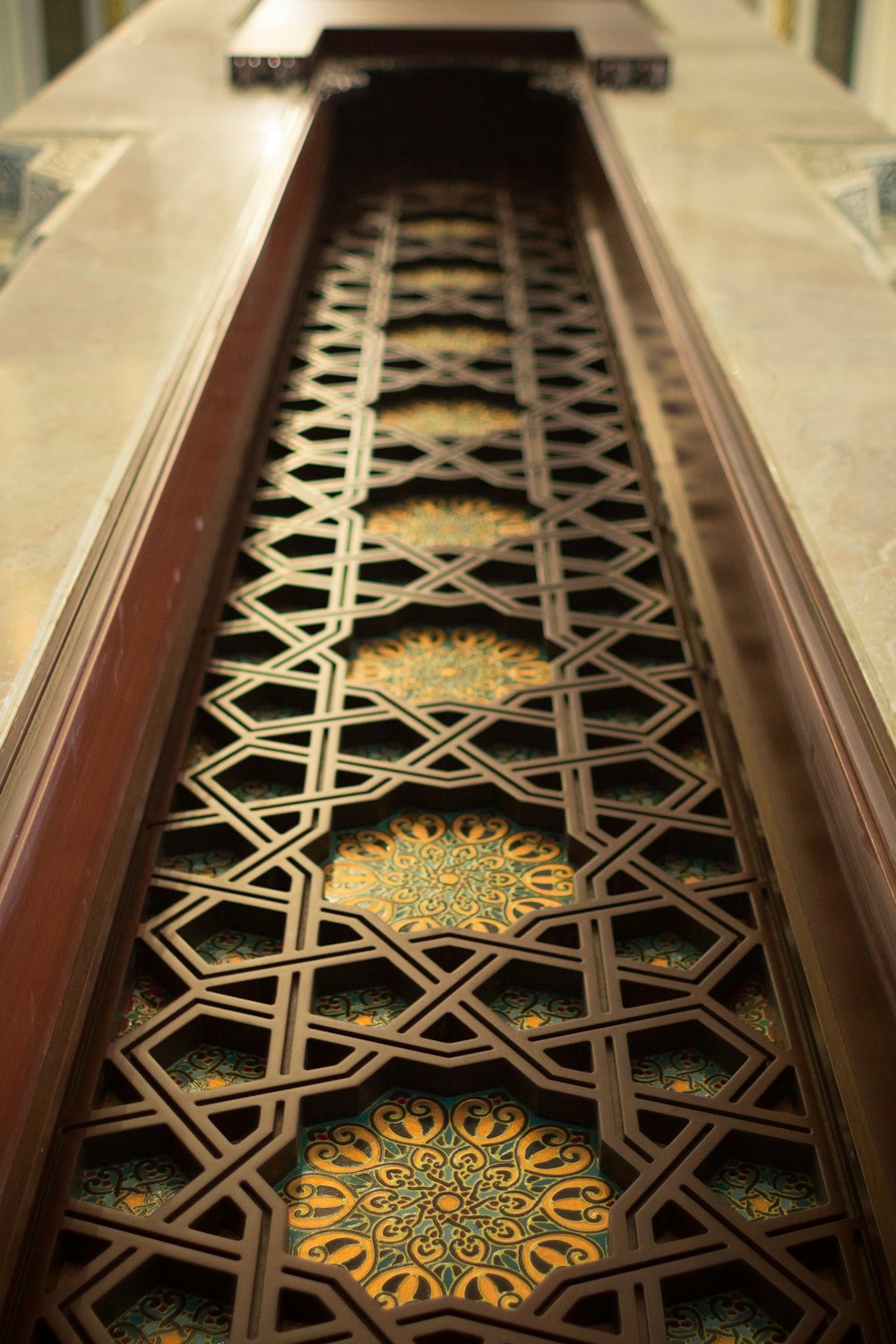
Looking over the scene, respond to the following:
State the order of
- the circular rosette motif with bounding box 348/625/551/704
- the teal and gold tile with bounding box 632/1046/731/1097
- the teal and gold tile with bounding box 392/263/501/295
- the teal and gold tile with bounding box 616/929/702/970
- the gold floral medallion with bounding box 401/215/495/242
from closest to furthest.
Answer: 1. the teal and gold tile with bounding box 632/1046/731/1097
2. the teal and gold tile with bounding box 616/929/702/970
3. the circular rosette motif with bounding box 348/625/551/704
4. the teal and gold tile with bounding box 392/263/501/295
5. the gold floral medallion with bounding box 401/215/495/242

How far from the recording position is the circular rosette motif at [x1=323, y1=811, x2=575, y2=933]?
149 centimetres

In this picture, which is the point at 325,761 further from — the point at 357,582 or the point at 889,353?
the point at 889,353

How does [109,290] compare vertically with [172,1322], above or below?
above

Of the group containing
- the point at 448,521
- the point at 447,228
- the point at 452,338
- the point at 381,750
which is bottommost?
the point at 381,750

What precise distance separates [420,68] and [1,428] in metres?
2.84

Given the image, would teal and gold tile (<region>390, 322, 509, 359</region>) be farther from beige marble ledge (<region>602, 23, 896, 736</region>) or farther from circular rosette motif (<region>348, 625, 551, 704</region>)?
circular rosette motif (<region>348, 625, 551, 704</region>)

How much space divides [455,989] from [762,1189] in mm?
348

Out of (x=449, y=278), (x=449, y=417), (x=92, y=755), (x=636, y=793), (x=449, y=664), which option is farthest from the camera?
(x=449, y=278)

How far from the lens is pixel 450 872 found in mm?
1553

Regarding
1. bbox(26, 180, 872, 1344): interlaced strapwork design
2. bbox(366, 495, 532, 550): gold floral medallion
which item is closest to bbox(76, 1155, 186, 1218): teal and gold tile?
bbox(26, 180, 872, 1344): interlaced strapwork design

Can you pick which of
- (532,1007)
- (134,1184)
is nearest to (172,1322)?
(134,1184)

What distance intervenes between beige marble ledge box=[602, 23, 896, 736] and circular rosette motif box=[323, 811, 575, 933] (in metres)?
0.43

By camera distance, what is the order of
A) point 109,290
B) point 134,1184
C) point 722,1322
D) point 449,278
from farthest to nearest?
point 449,278 < point 109,290 < point 134,1184 < point 722,1322

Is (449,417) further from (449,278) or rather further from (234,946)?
(234,946)
